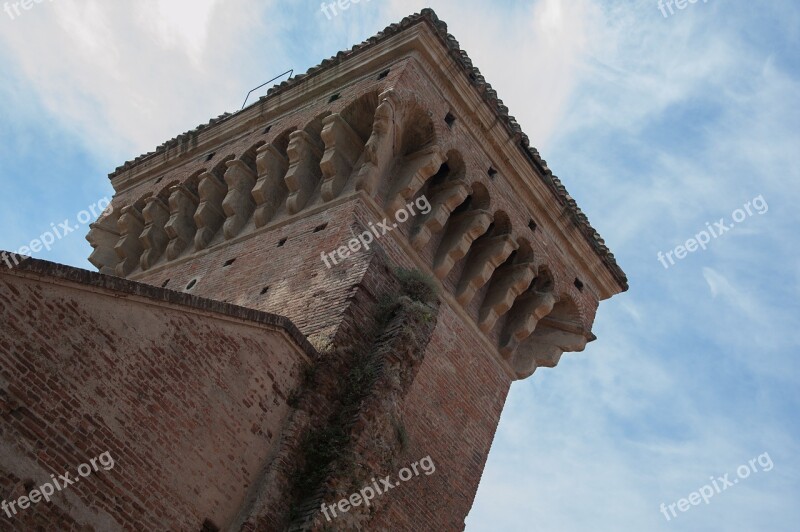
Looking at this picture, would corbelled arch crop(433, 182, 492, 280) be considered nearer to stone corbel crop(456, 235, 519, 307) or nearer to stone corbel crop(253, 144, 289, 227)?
stone corbel crop(456, 235, 519, 307)

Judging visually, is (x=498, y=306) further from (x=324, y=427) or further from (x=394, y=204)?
(x=324, y=427)

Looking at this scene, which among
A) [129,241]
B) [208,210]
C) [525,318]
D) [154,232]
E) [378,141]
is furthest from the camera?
[129,241]

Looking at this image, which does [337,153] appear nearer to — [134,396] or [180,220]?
[180,220]

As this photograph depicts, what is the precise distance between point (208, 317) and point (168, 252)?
5.81 meters

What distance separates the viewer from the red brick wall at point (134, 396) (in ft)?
27.7

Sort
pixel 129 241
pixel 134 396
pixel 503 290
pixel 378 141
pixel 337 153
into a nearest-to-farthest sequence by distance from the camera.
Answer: pixel 134 396 → pixel 378 141 → pixel 337 153 → pixel 503 290 → pixel 129 241

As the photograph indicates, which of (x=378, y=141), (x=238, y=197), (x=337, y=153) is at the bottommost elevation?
(x=378, y=141)

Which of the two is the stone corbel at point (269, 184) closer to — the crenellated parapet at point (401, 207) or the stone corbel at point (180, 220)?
the crenellated parapet at point (401, 207)

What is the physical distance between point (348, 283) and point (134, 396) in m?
3.56

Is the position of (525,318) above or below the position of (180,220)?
below

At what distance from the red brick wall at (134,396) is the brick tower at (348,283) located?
3 cm

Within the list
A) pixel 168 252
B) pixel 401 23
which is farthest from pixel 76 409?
pixel 401 23

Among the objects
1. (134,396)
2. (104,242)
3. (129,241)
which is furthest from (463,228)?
(104,242)

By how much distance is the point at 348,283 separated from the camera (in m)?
12.2
